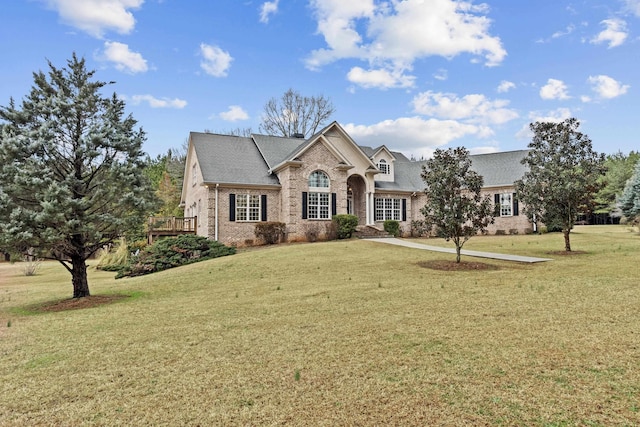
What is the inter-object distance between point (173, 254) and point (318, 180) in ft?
34.7

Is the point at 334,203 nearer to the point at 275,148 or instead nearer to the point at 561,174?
the point at 275,148

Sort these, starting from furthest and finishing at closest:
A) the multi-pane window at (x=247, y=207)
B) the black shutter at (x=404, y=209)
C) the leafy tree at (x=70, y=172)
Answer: the black shutter at (x=404, y=209), the multi-pane window at (x=247, y=207), the leafy tree at (x=70, y=172)

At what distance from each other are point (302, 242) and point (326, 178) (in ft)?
15.8

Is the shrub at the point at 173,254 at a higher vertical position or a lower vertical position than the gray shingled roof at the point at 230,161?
lower

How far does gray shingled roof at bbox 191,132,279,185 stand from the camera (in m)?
24.1

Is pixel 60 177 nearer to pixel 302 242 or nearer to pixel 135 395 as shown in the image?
pixel 135 395

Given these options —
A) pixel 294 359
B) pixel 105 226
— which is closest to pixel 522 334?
pixel 294 359

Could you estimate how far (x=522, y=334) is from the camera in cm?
599

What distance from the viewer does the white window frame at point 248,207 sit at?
2423 centimetres

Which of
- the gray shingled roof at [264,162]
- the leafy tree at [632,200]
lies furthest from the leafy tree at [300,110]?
the leafy tree at [632,200]

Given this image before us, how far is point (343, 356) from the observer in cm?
534

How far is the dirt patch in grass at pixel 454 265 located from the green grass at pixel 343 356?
2399 mm

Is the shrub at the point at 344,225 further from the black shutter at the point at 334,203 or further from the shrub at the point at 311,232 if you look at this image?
the shrub at the point at 311,232


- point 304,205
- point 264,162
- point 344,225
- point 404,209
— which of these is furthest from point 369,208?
point 264,162
